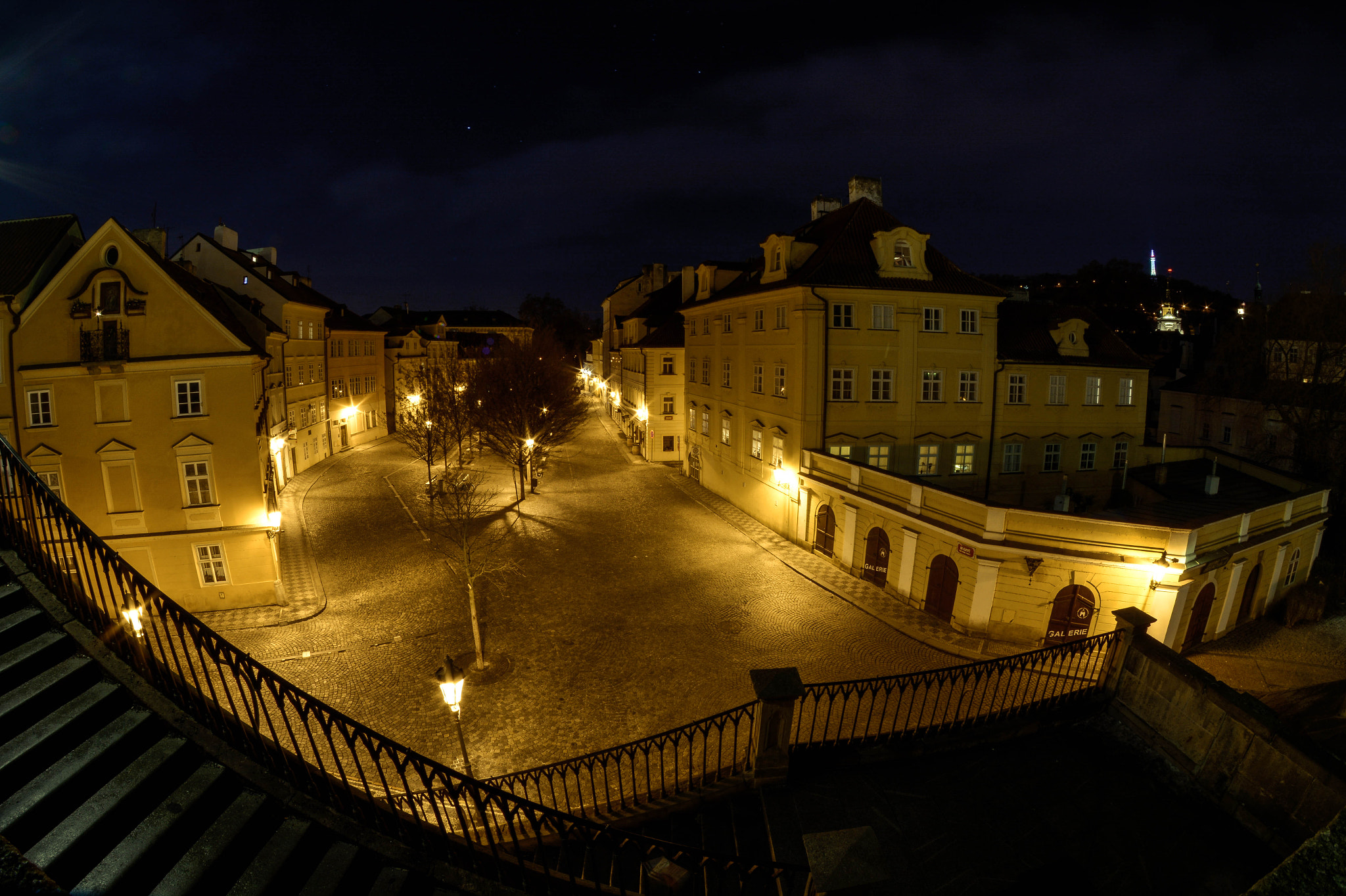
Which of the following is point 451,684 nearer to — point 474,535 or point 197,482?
point 197,482

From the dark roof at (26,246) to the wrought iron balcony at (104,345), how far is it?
231 centimetres

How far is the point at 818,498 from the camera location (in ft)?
72.7

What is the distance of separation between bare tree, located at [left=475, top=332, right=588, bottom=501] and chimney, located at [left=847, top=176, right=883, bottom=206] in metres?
18.9

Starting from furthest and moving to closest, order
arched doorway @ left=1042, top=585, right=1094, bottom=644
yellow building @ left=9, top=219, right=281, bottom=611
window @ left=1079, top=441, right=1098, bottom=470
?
window @ left=1079, top=441, right=1098, bottom=470, yellow building @ left=9, top=219, right=281, bottom=611, arched doorway @ left=1042, top=585, right=1094, bottom=644

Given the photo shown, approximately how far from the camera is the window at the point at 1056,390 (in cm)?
2544

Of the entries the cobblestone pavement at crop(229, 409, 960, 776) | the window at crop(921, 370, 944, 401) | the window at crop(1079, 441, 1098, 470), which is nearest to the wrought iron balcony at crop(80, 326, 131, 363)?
the cobblestone pavement at crop(229, 409, 960, 776)

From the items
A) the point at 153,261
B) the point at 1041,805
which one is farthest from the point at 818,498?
the point at 153,261

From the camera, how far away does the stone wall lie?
676 centimetres

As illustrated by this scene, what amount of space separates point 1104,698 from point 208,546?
21948 millimetres

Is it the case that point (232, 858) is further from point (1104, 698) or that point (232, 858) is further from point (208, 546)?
point (208, 546)

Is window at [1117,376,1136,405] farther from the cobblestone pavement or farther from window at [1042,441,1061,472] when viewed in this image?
the cobblestone pavement

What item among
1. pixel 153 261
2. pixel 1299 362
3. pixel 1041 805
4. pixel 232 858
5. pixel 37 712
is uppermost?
pixel 153 261

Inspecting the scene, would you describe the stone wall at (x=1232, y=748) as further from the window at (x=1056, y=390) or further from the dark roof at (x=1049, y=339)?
the window at (x=1056, y=390)

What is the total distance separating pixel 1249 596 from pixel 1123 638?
13.4 meters
